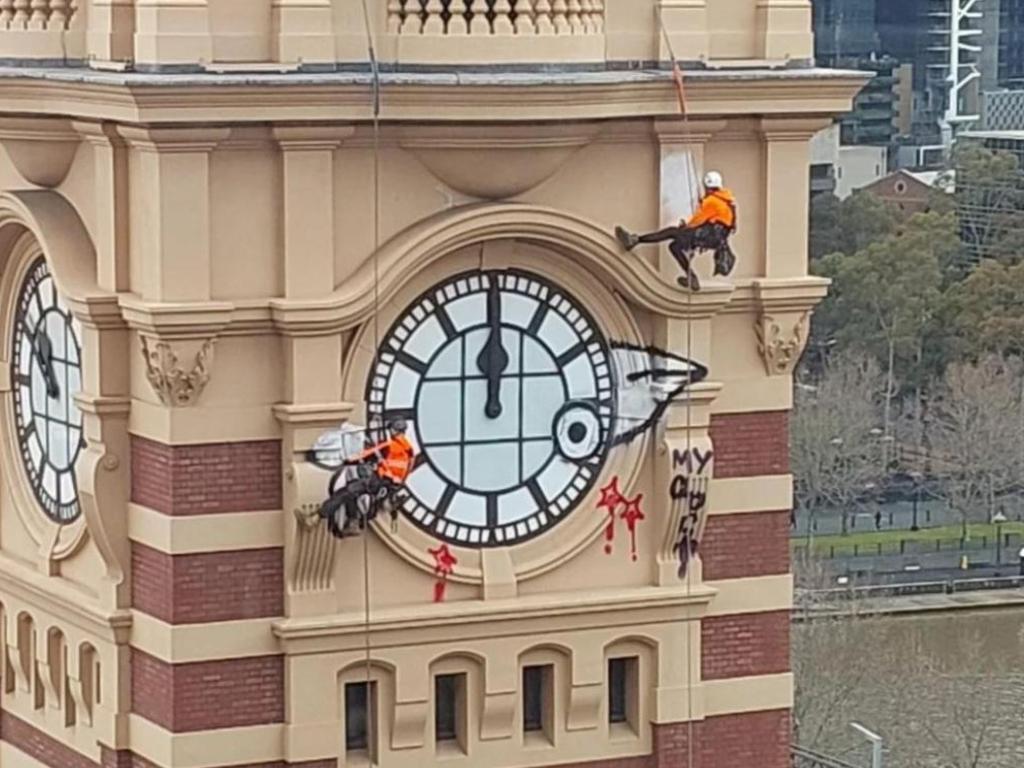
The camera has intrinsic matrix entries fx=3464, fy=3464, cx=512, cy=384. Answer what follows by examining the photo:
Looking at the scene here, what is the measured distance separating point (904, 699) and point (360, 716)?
27669mm

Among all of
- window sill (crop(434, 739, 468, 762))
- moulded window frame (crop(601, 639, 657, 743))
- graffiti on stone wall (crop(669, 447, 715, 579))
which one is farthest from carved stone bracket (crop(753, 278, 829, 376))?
window sill (crop(434, 739, 468, 762))

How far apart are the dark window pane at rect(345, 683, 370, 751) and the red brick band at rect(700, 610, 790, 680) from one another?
1.20m

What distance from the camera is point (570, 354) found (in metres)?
11.4

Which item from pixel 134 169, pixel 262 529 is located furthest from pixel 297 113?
pixel 262 529

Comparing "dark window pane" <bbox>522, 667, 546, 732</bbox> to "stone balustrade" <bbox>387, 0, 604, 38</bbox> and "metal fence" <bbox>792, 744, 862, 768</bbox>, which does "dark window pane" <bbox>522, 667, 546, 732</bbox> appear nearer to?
"stone balustrade" <bbox>387, 0, 604, 38</bbox>

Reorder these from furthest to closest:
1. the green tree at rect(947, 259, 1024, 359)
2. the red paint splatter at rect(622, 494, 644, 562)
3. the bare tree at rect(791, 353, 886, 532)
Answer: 1. the green tree at rect(947, 259, 1024, 359)
2. the bare tree at rect(791, 353, 886, 532)
3. the red paint splatter at rect(622, 494, 644, 562)

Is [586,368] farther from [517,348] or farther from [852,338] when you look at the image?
[852,338]

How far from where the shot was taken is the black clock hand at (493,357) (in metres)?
11.3

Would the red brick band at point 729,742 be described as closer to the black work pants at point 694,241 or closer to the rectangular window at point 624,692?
the rectangular window at point 624,692

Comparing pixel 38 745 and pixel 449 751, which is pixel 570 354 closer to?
pixel 449 751

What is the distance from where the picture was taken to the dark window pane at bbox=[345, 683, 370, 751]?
11.3m

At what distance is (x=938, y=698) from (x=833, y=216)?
69.4 feet

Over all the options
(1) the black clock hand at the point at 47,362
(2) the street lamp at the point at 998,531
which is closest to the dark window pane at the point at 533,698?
(1) the black clock hand at the point at 47,362

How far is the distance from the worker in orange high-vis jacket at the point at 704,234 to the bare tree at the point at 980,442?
4200 centimetres
